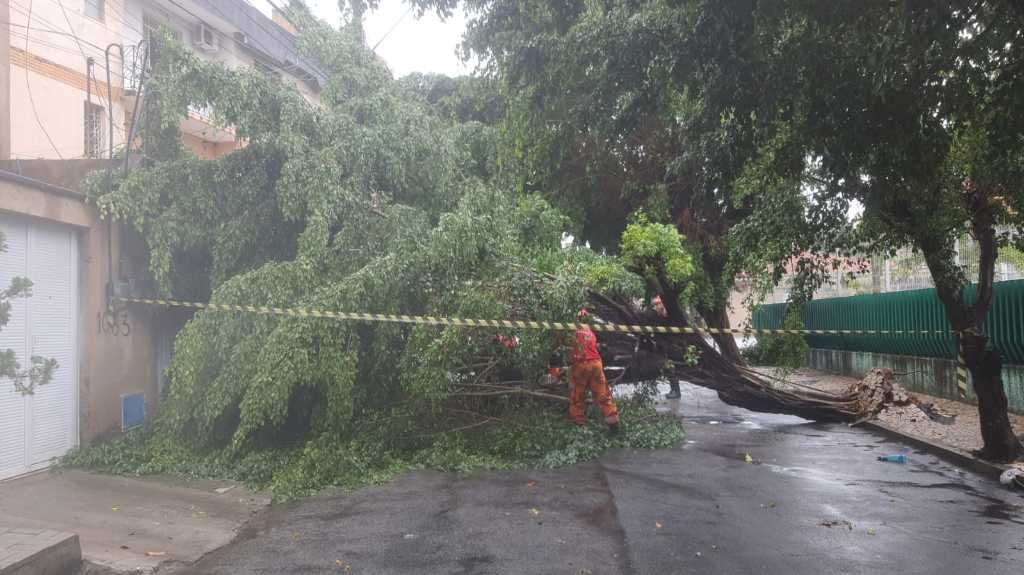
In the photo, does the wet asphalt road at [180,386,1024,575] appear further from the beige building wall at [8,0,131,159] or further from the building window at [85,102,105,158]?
the building window at [85,102,105,158]

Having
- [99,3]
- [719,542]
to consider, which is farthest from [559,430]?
[99,3]

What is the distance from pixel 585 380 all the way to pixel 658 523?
3494mm

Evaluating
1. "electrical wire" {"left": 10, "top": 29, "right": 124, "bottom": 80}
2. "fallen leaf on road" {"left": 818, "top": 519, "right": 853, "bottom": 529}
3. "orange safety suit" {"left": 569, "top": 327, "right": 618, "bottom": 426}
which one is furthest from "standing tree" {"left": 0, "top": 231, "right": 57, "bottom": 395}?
"electrical wire" {"left": 10, "top": 29, "right": 124, "bottom": 80}

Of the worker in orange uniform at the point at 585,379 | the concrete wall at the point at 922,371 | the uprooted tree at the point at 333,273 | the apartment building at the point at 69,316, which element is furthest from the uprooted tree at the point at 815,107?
the apartment building at the point at 69,316

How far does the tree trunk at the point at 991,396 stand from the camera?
27.4 feet

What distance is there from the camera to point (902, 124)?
655cm

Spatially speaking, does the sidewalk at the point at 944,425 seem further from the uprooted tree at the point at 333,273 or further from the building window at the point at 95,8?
the building window at the point at 95,8

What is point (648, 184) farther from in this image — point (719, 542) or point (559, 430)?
point (719, 542)

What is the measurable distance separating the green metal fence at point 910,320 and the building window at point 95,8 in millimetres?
14645

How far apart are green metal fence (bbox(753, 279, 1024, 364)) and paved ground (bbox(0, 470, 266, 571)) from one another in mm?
8978

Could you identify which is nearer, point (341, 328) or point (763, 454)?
point (341, 328)

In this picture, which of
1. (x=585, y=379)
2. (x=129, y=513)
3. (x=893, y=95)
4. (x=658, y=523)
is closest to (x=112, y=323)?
(x=129, y=513)

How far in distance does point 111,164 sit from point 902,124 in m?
8.57

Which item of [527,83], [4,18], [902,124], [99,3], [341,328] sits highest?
[99,3]
